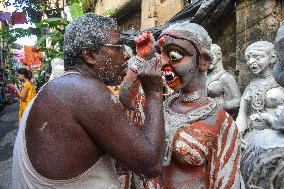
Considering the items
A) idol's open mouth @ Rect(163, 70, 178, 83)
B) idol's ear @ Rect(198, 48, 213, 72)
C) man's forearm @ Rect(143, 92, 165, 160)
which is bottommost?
man's forearm @ Rect(143, 92, 165, 160)

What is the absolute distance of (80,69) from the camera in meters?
2.04

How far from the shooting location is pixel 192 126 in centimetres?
241

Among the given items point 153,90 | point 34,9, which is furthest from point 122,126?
point 34,9

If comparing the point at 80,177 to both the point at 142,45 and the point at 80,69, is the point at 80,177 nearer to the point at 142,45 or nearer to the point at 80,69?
the point at 80,69

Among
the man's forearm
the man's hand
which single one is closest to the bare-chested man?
the man's forearm

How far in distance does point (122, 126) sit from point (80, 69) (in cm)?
37

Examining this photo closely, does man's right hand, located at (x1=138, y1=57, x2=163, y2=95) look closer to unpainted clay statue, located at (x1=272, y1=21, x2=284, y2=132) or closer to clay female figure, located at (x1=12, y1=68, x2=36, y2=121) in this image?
unpainted clay statue, located at (x1=272, y1=21, x2=284, y2=132)

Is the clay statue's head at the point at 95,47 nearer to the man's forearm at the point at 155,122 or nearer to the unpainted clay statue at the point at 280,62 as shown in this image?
the man's forearm at the point at 155,122

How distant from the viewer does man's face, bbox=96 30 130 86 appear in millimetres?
2043

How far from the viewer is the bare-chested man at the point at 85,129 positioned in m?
1.85

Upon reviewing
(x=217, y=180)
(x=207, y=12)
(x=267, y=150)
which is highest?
(x=207, y=12)

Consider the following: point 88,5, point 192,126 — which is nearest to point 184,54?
point 192,126

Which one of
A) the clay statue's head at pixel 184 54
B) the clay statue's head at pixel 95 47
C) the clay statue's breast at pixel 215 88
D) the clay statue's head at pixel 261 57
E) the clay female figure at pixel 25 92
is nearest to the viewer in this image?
the clay statue's head at pixel 95 47

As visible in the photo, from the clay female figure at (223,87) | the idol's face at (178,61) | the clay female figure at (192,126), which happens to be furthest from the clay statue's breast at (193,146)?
the clay female figure at (223,87)
